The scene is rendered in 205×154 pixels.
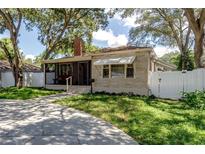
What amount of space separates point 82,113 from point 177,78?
7.25m

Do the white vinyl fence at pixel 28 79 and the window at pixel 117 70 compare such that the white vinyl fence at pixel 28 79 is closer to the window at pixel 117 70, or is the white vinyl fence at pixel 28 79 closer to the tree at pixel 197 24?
the window at pixel 117 70

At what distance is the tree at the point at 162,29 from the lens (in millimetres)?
28562

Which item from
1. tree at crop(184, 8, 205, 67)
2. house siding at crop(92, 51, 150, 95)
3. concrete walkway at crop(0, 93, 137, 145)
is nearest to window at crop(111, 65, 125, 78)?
house siding at crop(92, 51, 150, 95)

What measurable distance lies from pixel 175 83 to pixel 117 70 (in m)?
4.95

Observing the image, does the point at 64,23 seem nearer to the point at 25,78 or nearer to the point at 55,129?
the point at 25,78

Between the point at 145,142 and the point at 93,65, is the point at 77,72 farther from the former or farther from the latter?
the point at 145,142

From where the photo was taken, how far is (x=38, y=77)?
32.9 m

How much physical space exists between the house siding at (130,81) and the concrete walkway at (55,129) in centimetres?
771

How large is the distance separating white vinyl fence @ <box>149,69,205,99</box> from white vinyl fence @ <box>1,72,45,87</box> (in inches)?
671

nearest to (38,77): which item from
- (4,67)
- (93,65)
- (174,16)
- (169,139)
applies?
(4,67)

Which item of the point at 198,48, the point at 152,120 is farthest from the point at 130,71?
the point at 152,120

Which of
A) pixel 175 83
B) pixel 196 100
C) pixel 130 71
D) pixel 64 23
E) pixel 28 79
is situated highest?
pixel 64 23

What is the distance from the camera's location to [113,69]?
68.4 ft

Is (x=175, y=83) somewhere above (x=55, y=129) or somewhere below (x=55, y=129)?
above
